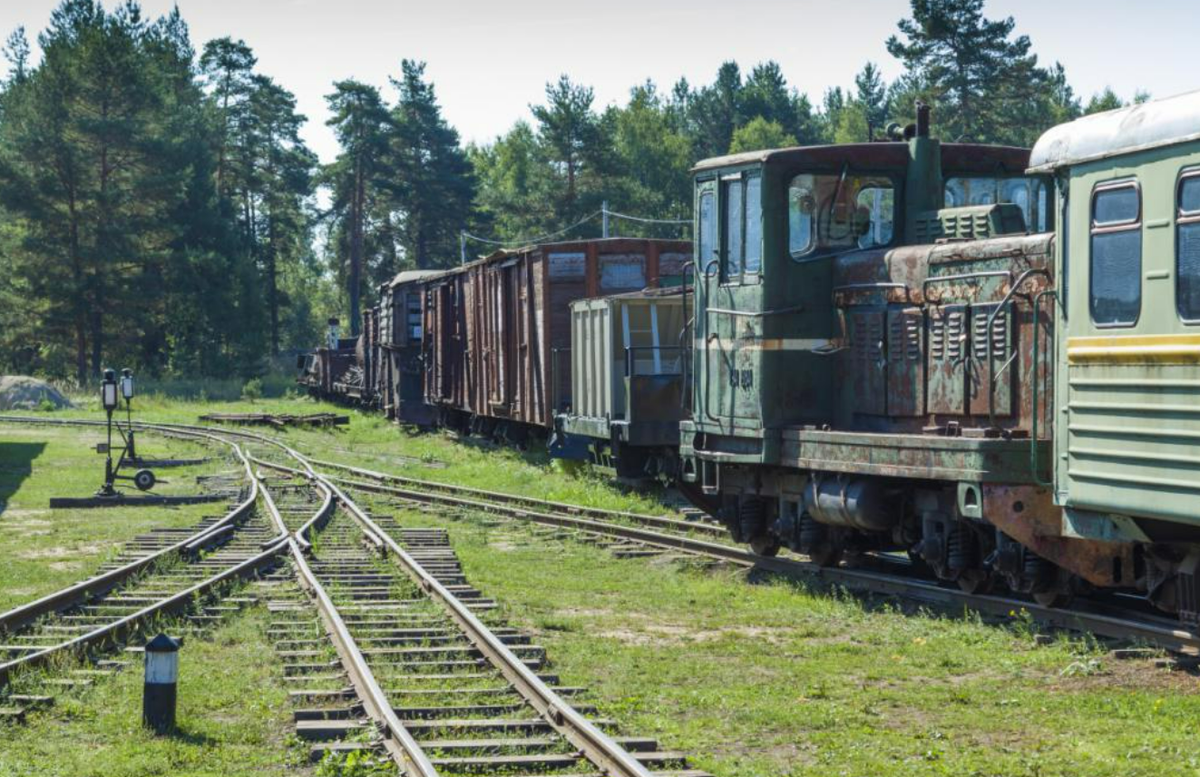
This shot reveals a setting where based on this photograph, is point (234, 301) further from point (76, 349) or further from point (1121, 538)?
point (1121, 538)

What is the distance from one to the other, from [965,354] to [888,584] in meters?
2.15

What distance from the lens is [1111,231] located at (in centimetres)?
916

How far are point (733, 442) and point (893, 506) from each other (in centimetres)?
192

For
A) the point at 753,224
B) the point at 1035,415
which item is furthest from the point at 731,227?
the point at 1035,415

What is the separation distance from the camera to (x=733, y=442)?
45.0 ft

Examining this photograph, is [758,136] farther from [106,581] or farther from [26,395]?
[106,581]

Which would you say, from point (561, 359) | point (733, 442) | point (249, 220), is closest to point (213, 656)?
point (733, 442)

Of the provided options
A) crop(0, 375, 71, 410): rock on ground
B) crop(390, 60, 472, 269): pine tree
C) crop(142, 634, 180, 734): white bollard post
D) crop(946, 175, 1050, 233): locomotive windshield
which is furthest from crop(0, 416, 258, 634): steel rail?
crop(390, 60, 472, 269): pine tree

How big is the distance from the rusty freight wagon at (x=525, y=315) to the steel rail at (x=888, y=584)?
4945 millimetres

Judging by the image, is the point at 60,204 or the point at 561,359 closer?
the point at 561,359

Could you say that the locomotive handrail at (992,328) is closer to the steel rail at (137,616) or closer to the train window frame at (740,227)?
the train window frame at (740,227)

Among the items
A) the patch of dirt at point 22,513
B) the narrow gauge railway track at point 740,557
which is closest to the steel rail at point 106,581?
the patch of dirt at point 22,513

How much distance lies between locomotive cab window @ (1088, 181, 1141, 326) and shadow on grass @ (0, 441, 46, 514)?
16.2 m

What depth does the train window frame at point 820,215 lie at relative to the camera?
41.4 feet
